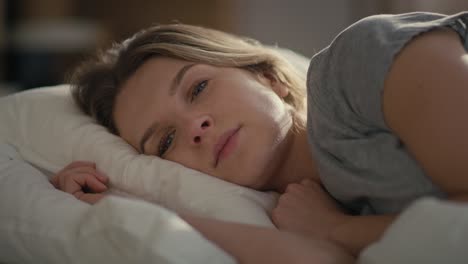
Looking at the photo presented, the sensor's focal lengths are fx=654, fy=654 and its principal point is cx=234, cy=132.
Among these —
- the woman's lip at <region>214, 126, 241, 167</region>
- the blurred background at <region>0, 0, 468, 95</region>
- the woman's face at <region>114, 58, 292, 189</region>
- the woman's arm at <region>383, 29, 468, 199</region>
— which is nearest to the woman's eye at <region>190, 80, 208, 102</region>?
the woman's face at <region>114, 58, 292, 189</region>

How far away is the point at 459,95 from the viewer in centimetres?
79

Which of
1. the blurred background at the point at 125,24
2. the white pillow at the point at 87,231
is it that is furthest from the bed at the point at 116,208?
the blurred background at the point at 125,24

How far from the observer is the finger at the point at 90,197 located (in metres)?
1.04

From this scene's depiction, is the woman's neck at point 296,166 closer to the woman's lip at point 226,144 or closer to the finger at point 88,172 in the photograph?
the woman's lip at point 226,144

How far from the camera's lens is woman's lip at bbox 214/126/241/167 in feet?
3.43

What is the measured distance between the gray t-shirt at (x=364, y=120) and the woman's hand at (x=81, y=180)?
37 centimetres

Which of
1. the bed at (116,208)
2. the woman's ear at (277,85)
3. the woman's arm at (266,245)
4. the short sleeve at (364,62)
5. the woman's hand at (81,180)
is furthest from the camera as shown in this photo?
the woman's ear at (277,85)

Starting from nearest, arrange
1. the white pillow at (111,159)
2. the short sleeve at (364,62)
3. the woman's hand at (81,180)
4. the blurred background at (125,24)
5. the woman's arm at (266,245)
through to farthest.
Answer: the woman's arm at (266,245) → the short sleeve at (364,62) → the white pillow at (111,159) → the woman's hand at (81,180) → the blurred background at (125,24)

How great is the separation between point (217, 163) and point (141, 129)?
6.8 inches

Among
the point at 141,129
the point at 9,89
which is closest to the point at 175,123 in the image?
the point at 141,129

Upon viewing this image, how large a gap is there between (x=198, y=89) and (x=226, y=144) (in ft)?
0.43

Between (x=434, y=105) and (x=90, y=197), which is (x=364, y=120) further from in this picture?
(x=90, y=197)

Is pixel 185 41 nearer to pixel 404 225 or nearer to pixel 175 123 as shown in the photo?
pixel 175 123

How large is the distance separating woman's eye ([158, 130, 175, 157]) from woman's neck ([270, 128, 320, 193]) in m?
0.19
